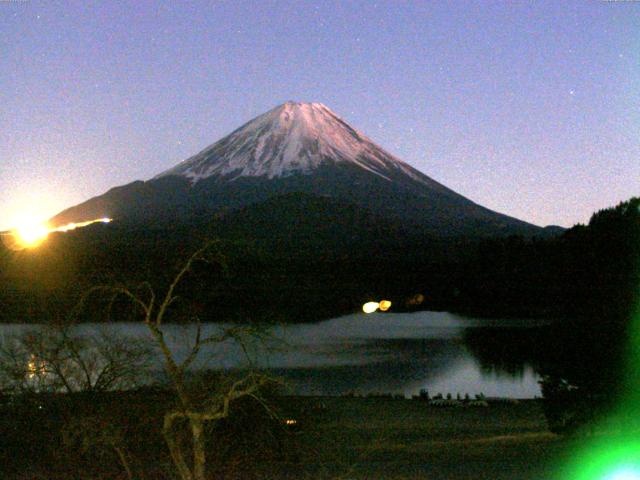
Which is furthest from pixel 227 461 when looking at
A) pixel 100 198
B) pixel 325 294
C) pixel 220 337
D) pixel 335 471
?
pixel 100 198

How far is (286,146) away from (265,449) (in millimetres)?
123628

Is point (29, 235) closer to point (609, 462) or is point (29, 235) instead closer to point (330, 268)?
point (609, 462)

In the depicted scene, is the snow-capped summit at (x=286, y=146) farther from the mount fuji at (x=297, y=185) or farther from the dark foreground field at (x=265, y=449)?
the dark foreground field at (x=265, y=449)

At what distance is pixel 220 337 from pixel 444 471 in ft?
28.1

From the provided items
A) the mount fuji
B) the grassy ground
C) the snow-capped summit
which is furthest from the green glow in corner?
the snow-capped summit

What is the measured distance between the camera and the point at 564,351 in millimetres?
11695

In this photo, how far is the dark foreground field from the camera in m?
13.4

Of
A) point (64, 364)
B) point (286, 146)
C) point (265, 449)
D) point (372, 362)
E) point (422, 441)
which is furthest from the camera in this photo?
point (286, 146)

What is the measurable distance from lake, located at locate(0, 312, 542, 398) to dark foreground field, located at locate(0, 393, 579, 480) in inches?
131

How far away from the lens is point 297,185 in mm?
128250

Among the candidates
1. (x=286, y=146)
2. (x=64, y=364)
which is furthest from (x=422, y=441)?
(x=286, y=146)

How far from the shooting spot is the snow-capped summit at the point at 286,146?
13488 centimetres

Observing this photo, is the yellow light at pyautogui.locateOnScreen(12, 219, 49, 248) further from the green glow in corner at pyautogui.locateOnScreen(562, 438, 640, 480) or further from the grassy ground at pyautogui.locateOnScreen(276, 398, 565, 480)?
the green glow in corner at pyautogui.locateOnScreen(562, 438, 640, 480)

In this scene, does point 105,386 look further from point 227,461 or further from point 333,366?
point 333,366
